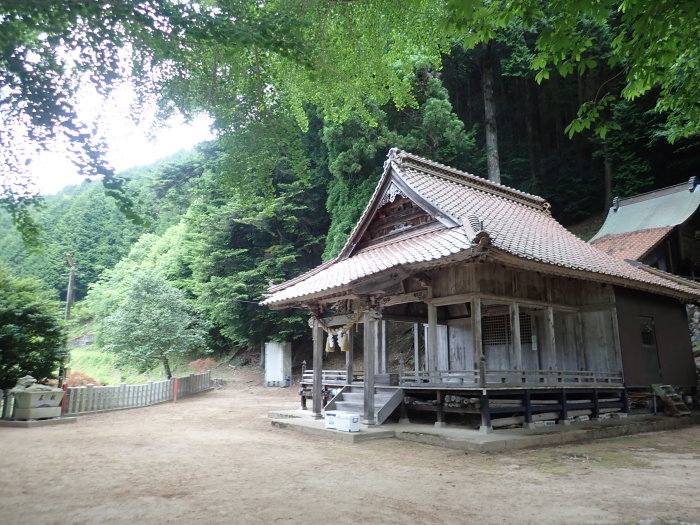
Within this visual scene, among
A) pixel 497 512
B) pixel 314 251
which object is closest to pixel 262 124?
pixel 497 512

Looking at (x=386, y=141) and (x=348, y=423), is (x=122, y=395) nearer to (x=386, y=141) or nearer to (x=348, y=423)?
(x=348, y=423)

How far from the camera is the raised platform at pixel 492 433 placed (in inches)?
351

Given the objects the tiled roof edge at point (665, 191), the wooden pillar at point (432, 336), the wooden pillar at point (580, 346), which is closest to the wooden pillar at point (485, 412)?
the wooden pillar at point (432, 336)

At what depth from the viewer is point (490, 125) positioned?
25.6 metres

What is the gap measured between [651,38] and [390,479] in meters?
6.71

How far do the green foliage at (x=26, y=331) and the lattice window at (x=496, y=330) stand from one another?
13172mm

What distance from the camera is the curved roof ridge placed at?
13414mm

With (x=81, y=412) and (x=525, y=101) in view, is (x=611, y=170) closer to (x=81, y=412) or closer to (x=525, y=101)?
(x=525, y=101)

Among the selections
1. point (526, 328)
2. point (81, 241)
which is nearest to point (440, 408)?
point (526, 328)

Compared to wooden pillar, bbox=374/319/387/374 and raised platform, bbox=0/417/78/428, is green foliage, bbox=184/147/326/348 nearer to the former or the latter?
wooden pillar, bbox=374/319/387/374

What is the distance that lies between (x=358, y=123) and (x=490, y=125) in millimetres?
7654

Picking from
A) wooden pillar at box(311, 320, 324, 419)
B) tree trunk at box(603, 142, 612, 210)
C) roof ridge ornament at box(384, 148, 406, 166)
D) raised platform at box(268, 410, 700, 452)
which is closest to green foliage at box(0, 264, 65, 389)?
raised platform at box(268, 410, 700, 452)

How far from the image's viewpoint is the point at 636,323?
13.0 meters

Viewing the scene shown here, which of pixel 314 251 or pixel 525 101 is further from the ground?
pixel 525 101
